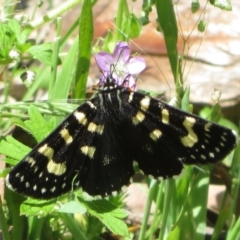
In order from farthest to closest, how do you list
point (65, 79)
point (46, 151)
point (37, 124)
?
1. point (65, 79)
2. point (37, 124)
3. point (46, 151)

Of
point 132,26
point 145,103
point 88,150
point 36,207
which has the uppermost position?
point 132,26

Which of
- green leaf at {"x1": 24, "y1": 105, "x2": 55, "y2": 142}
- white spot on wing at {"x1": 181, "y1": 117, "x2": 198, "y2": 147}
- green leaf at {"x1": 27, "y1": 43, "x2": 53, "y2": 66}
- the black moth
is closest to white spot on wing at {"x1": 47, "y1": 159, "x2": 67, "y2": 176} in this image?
the black moth

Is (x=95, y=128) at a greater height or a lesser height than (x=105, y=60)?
lesser

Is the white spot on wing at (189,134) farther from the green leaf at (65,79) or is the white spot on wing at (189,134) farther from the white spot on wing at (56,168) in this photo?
the green leaf at (65,79)

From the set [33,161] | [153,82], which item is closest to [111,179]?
[33,161]

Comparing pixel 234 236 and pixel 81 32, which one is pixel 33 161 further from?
pixel 234 236

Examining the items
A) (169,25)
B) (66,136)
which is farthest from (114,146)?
(169,25)

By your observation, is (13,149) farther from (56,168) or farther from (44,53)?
(44,53)

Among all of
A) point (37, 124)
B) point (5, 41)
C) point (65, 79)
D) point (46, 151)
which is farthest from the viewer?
point (65, 79)
